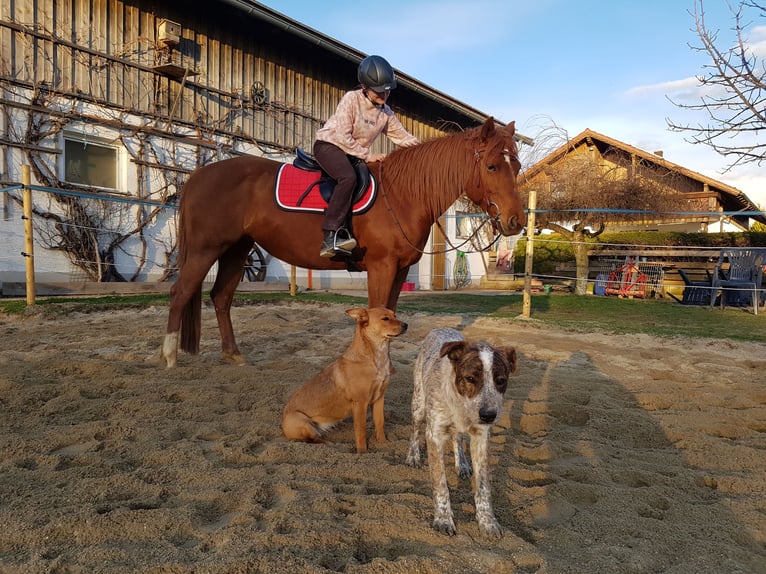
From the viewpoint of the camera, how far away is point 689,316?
36.2ft

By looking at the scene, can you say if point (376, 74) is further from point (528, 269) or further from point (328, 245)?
point (528, 269)

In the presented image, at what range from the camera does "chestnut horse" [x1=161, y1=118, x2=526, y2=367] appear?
4.97m

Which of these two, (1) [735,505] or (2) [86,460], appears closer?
(1) [735,505]

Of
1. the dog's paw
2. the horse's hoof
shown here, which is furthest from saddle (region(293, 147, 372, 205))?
the dog's paw

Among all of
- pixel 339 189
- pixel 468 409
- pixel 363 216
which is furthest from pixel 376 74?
pixel 468 409

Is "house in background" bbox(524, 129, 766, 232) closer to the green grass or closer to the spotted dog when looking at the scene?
the green grass

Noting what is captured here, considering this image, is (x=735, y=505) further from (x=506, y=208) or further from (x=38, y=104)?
(x=38, y=104)

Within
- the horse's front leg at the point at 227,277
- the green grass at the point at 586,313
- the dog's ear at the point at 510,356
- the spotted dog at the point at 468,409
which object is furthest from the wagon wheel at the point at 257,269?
the dog's ear at the point at 510,356

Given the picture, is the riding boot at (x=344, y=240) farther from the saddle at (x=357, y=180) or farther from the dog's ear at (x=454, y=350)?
the dog's ear at (x=454, y=350)

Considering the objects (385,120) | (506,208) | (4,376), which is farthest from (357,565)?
(385,120)

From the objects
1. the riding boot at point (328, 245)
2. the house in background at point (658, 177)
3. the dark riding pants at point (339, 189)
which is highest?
the house in background at point (658, 177)

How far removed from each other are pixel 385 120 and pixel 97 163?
964cm

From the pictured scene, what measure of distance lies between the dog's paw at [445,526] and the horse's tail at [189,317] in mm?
4191

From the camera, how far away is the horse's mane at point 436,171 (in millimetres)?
5148
